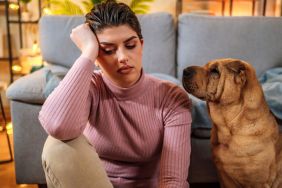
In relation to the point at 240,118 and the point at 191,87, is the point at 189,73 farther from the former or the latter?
the point at 240,118

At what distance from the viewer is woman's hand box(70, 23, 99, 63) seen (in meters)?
0.93

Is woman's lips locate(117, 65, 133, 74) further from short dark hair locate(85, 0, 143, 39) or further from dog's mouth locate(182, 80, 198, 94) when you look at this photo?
dog's mouth locate(182, 80, 198, 94)

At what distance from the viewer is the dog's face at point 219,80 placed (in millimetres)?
1185

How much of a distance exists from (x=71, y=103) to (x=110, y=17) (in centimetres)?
26

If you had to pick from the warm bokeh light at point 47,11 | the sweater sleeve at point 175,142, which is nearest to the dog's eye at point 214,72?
Answer: the sweater sleeve at point 175,142

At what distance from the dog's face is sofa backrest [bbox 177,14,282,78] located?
1.01 m

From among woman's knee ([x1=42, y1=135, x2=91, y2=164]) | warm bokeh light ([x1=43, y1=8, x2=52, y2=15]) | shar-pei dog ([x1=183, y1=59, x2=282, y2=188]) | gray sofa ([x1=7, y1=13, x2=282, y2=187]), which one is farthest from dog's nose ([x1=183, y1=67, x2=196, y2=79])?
warm bokeh light ([x1=43, y1=8, x2=52, y2=15])

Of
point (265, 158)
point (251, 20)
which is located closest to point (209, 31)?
point (251, 20)

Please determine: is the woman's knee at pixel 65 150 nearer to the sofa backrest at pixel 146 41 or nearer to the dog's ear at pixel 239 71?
the dog's ear at pixel 239 71

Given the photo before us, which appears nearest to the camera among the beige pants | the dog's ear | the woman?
the beige pants

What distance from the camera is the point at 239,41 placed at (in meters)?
2.20

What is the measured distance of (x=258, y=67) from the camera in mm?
2197

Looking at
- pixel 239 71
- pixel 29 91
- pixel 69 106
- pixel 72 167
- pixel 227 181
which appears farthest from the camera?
pixel 29 91

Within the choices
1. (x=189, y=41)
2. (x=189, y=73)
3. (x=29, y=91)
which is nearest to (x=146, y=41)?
(x=189, y=41)
